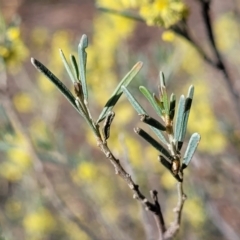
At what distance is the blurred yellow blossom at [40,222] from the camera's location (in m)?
1.83

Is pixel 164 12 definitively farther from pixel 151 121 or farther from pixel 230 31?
pixel 230 31

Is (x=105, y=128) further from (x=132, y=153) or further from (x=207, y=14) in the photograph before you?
(x=132, y=153)

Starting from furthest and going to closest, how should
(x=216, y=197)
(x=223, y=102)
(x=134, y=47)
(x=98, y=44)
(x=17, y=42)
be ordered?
(x=134, y=47)
(x=223, y=102)
(x=98, y=44)
(x=216, y=197)
(x=17, y=42)

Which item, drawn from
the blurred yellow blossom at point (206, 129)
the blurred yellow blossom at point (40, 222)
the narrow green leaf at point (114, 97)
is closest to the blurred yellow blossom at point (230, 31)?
the blurred yellow blossom at point (206, 129)

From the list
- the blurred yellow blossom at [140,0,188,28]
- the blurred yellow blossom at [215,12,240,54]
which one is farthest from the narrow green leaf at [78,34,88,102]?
the blurred yellow blossom at [215,12,240,54]

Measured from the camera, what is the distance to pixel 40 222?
6.03 ft

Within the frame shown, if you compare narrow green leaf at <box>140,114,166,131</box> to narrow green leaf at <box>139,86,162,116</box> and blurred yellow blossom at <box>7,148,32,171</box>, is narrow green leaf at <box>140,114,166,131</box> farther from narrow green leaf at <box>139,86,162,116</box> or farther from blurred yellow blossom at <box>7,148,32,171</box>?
blurred yellow blossom at <box>7,148,32,171</box>

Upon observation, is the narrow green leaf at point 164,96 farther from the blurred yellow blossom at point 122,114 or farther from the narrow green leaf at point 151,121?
the blurred yellow blossom at point 122,114

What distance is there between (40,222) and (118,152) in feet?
2.65

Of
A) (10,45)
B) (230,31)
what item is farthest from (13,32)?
(230,31)

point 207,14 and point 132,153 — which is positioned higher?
point 207,14

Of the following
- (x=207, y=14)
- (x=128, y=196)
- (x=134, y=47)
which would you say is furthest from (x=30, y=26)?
(x=207, y=14)

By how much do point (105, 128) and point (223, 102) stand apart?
87.1 inches

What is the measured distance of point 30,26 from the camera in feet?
13.9
